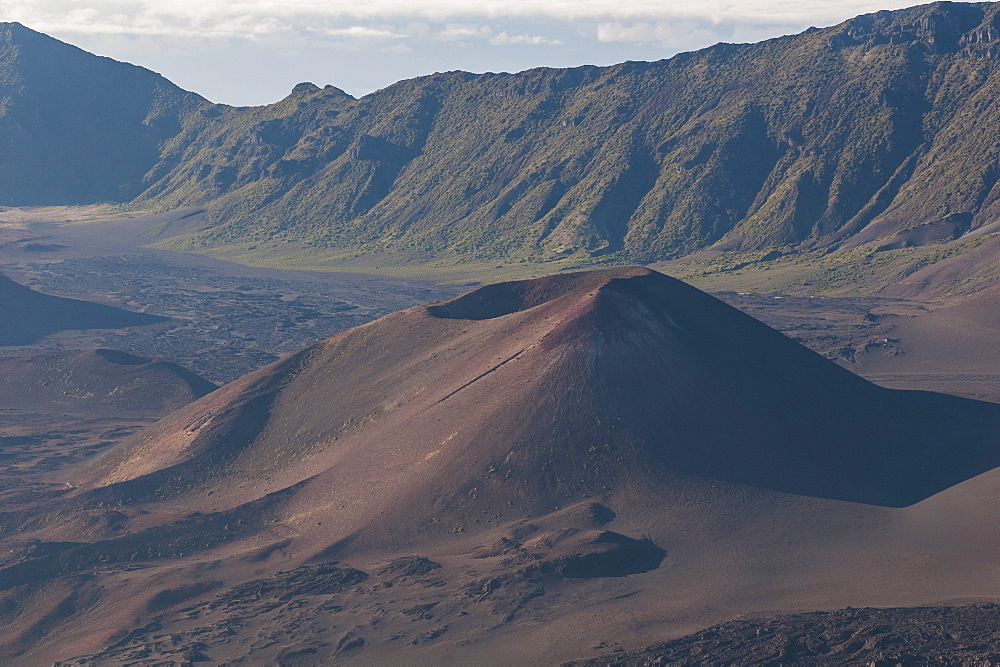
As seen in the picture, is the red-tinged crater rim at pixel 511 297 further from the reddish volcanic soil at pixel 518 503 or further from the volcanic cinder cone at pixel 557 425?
the reddish volcanic soil at pixel 518 503

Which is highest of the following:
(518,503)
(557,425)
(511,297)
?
(511,297)

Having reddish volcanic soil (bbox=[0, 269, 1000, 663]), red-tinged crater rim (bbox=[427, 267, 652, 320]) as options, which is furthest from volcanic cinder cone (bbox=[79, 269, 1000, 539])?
red-tinged crater rim (bbox=[427, 267, 652, 320])

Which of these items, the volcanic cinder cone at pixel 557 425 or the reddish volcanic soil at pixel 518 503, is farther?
the volcanic cinder cone at pixel 557 425

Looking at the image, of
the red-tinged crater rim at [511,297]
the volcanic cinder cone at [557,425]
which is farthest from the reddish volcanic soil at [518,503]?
the red-tinged crater rim at [511,297]

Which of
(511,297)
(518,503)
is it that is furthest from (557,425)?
(511,297)

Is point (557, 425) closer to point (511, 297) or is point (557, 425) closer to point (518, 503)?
point (518, 503)

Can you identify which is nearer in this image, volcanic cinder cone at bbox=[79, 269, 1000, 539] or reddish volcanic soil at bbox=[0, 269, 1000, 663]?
reddish volcanic soil at bbox=[0, 269, 1000, 663]

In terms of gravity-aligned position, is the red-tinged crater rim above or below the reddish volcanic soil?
above

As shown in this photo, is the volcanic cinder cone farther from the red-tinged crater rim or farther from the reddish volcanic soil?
the red-tinged crater rim
